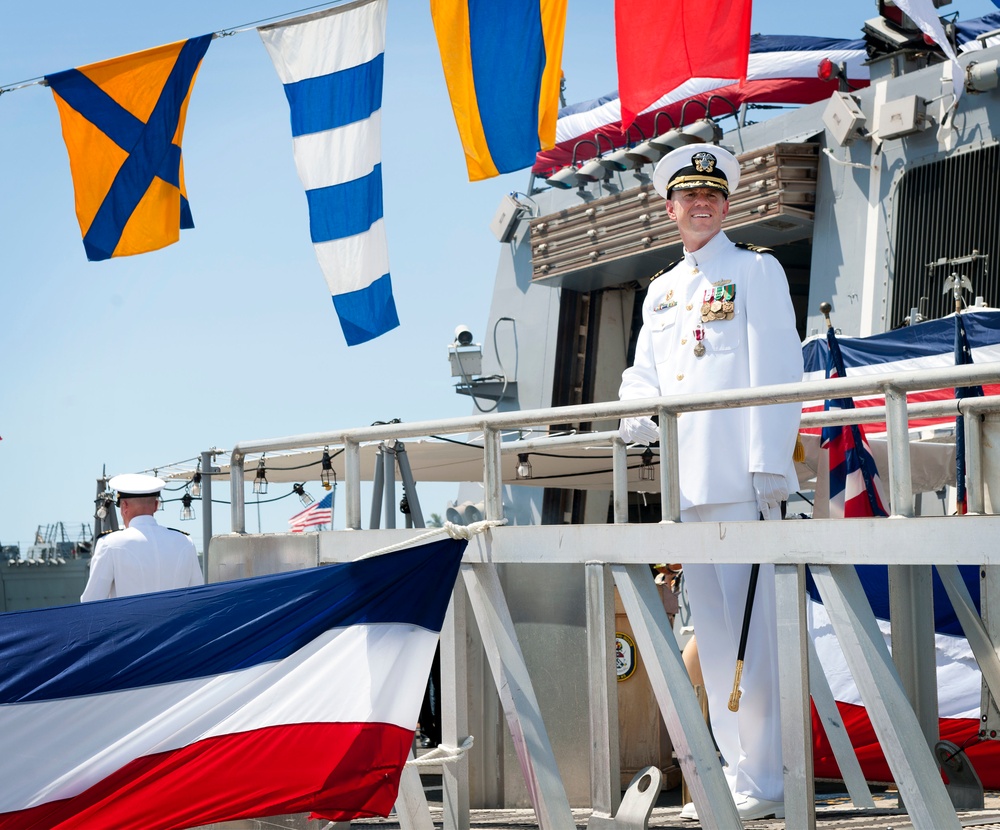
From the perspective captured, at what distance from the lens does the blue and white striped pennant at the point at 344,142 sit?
6.86 meters

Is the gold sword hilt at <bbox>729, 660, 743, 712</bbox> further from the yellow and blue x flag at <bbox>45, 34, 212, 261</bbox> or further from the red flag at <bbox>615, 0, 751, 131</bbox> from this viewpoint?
the yellow and blue x flag at <bbox>45, 34, 212, 261</bbox>

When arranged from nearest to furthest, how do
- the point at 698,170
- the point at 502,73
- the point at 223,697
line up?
the point at 223,697
the point at 698,170
the point at 502,73

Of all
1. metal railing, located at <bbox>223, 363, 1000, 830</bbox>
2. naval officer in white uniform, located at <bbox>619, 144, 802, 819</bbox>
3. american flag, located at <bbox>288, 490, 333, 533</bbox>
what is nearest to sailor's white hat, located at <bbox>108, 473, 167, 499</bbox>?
metal railing, located at <bbox>223, 363, 1000, 830</bbox>

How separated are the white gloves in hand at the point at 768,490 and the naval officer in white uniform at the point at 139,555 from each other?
8.87ft

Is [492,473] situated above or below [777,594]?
above

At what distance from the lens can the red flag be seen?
5980 mm

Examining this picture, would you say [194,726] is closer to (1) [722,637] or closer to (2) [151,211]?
(1) [722,637]

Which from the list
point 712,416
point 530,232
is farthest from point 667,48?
point 530,232

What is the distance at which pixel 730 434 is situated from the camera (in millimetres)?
4219

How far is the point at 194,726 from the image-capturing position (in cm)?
416

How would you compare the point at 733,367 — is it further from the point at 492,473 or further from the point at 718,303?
the point at 492,473

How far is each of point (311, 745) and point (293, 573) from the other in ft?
1.91

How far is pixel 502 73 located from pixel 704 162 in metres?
2.56

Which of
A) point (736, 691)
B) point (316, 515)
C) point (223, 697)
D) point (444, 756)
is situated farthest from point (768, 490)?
point (316, 515)
